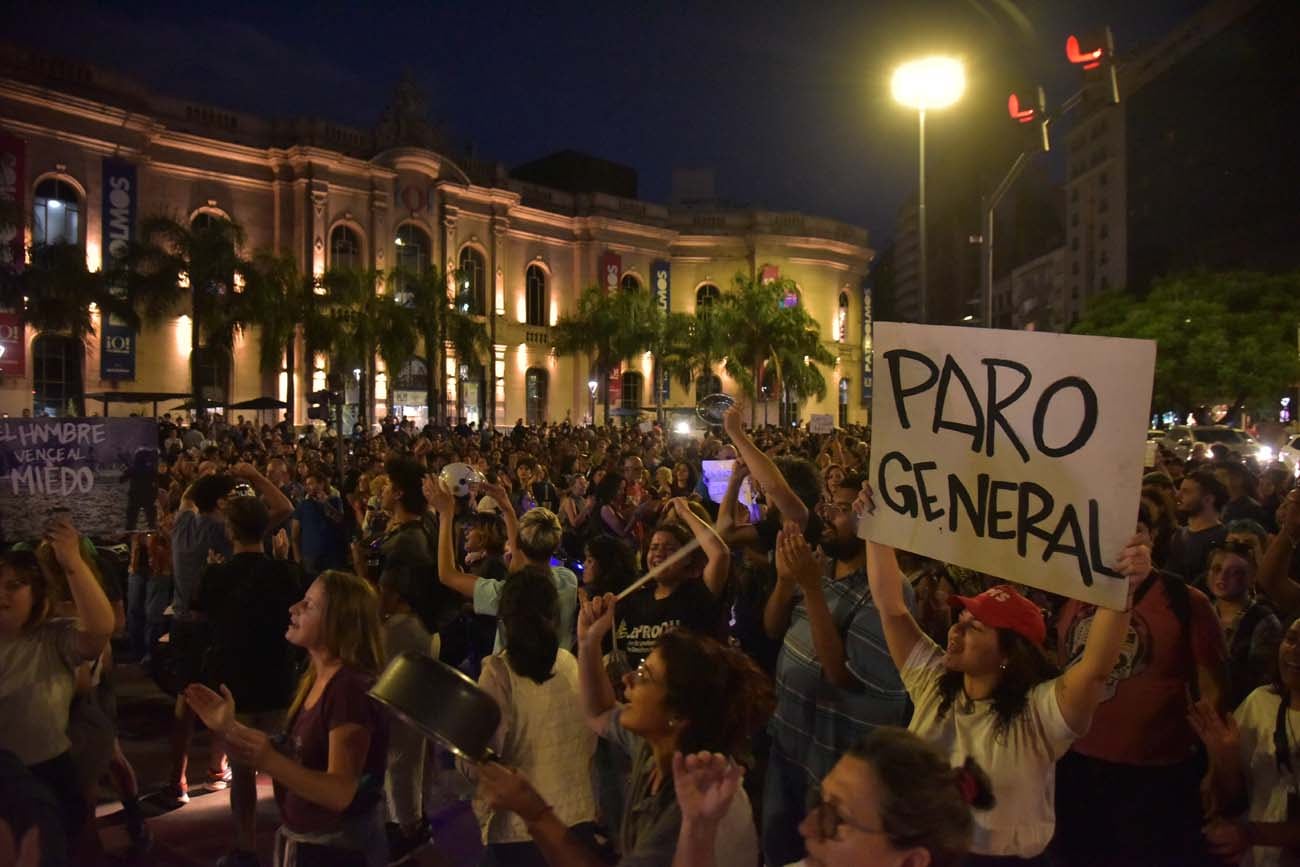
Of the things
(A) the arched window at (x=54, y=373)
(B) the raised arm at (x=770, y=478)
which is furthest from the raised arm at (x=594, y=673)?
(A) the arched window at (x=54, y=373)

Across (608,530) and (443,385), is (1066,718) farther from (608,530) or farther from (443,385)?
(443,385)

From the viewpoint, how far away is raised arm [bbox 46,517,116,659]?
3611 mm

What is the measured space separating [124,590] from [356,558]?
3.53 metres

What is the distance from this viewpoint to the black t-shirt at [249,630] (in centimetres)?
485

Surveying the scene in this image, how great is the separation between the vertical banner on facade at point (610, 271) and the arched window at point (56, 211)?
Answer: 81.2 feet

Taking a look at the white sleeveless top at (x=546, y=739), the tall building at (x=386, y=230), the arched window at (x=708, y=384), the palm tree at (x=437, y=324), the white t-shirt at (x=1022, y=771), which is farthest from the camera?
the arched window at (x=708, y=384)

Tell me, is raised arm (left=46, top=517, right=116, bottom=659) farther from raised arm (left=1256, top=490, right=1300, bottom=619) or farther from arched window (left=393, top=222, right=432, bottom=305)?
arched window (left=393, top=222, right=432, bottom=305)

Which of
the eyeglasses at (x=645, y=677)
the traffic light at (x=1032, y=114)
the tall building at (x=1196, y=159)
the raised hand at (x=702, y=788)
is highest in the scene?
the tall building at (x=1196, y=159)

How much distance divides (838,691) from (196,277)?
102 ft

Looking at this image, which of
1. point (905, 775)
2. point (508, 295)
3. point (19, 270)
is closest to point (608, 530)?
point (905, 775)

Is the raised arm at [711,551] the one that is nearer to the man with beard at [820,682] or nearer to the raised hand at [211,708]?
the man with beard at [820,682]

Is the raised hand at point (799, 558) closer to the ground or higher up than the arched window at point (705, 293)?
closer to the ground

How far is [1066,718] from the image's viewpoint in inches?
104

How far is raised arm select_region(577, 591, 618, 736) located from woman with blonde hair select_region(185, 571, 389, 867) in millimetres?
688
